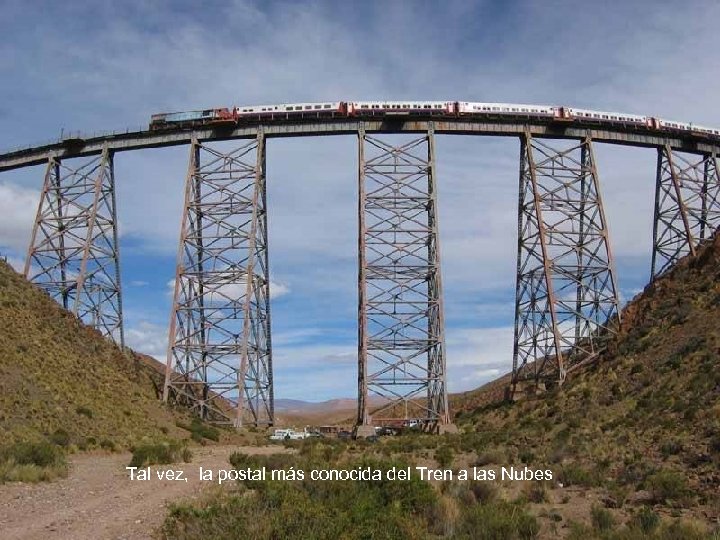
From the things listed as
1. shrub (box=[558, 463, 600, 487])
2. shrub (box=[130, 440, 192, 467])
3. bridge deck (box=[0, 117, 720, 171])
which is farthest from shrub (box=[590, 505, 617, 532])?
bridge deck (box=[0, 117, 720, 171])

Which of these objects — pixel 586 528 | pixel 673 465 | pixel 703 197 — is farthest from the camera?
pixel 703 197

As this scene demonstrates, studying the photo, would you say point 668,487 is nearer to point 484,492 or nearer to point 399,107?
point 484,492

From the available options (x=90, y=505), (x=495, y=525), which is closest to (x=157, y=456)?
(x=90, y=505)

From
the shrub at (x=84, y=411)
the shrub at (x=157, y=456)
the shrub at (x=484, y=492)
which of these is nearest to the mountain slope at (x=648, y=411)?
the shrub at (x=484, y=492)

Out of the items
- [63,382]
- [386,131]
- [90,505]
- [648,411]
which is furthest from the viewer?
[386,131]

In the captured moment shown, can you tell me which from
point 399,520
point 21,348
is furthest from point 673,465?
point 21,348

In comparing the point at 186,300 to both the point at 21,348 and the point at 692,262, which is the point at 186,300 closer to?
the point at 21,348
